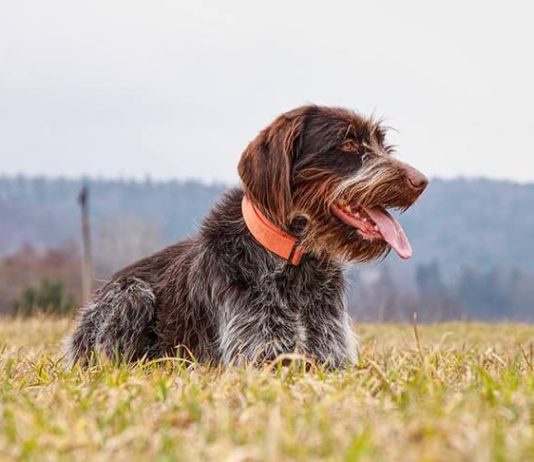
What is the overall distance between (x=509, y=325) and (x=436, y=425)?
14.0 metres

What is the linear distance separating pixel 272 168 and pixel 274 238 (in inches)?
18.9

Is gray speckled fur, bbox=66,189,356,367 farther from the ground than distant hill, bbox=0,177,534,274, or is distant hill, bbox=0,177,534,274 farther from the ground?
gray speckled fur, bbox=66,189,356,367

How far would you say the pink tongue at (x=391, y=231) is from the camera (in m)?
6.35

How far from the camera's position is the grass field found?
10.4 ft

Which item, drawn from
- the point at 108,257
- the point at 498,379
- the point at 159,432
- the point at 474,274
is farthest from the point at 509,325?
the point at 474,274

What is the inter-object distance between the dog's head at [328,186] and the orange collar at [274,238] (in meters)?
0.05

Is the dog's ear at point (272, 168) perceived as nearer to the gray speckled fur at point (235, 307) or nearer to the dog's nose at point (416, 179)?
the gray speckled fur at point (235, 307)

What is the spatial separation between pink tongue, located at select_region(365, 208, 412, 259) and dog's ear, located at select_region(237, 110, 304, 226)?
0.57 metres

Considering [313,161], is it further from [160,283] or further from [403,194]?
[160,283]

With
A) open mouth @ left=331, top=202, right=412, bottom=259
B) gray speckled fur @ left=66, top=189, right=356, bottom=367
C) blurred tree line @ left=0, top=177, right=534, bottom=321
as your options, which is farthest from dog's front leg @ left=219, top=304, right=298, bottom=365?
blurred tree line @ left=0, top=177, right=534, bottom=321

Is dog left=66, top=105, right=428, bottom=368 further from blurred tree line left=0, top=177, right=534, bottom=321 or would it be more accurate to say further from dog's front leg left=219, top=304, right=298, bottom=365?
blurred tree line left=0, top=177, right=534, bottom=321

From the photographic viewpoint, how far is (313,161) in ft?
21.7

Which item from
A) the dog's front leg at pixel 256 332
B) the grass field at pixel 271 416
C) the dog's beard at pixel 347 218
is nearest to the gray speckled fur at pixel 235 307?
the dog's front leg at pixel 256 332

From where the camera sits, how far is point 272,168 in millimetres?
6445
